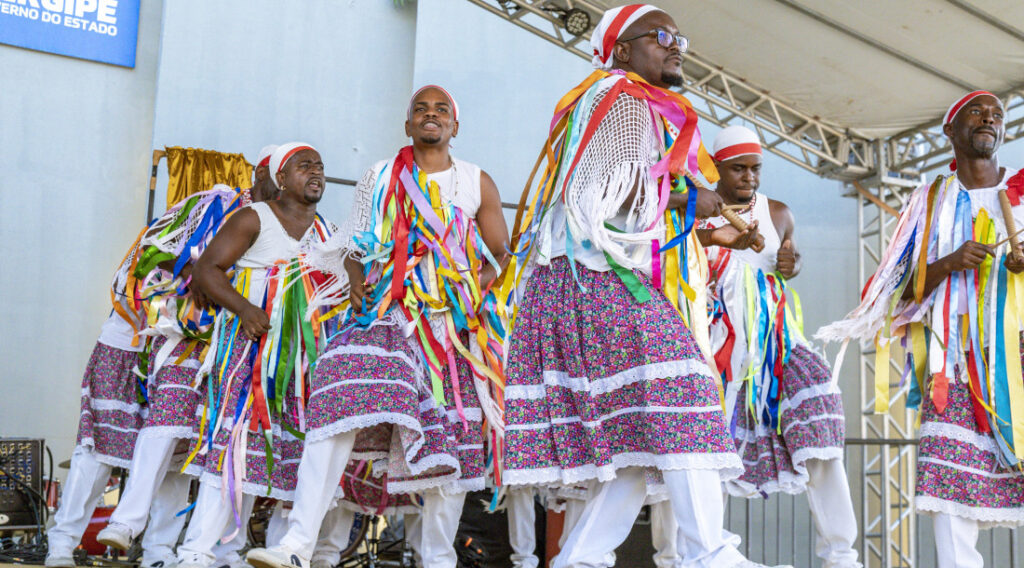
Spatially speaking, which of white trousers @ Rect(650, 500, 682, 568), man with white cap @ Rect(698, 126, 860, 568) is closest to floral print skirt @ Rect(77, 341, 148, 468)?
white trousers @ Rect(650, 500, 682, 568)

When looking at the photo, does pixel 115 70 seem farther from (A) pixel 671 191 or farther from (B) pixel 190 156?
(A) pixel 671 191

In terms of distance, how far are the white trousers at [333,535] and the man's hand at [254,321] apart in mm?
806

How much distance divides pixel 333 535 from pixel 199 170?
5.39 metres

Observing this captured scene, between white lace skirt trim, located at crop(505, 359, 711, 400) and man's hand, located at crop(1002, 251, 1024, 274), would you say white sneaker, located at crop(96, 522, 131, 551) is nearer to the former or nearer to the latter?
white lace skirt trim, located at crop(505, 359, 711, 400)

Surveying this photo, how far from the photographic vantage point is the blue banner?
10.6 meters

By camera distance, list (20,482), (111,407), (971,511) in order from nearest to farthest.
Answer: (971,511) < (111,407) < (20,482)

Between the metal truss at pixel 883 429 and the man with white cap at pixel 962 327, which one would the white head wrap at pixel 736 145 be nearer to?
the man with white cap at pixel 962 327

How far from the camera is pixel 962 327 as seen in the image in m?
3.81

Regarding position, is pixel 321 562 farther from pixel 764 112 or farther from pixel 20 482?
pixel 764 112

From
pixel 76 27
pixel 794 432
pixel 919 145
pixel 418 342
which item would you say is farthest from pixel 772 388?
pixel 76 27

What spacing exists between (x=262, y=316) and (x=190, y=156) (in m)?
5.12

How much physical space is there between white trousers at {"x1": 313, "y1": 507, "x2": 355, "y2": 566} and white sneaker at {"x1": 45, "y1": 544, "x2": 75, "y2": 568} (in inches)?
46.7

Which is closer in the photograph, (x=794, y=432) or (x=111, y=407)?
(x=794, y=432)

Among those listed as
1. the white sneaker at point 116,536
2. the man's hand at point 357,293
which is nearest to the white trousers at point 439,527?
the man's hand at point 357,293
